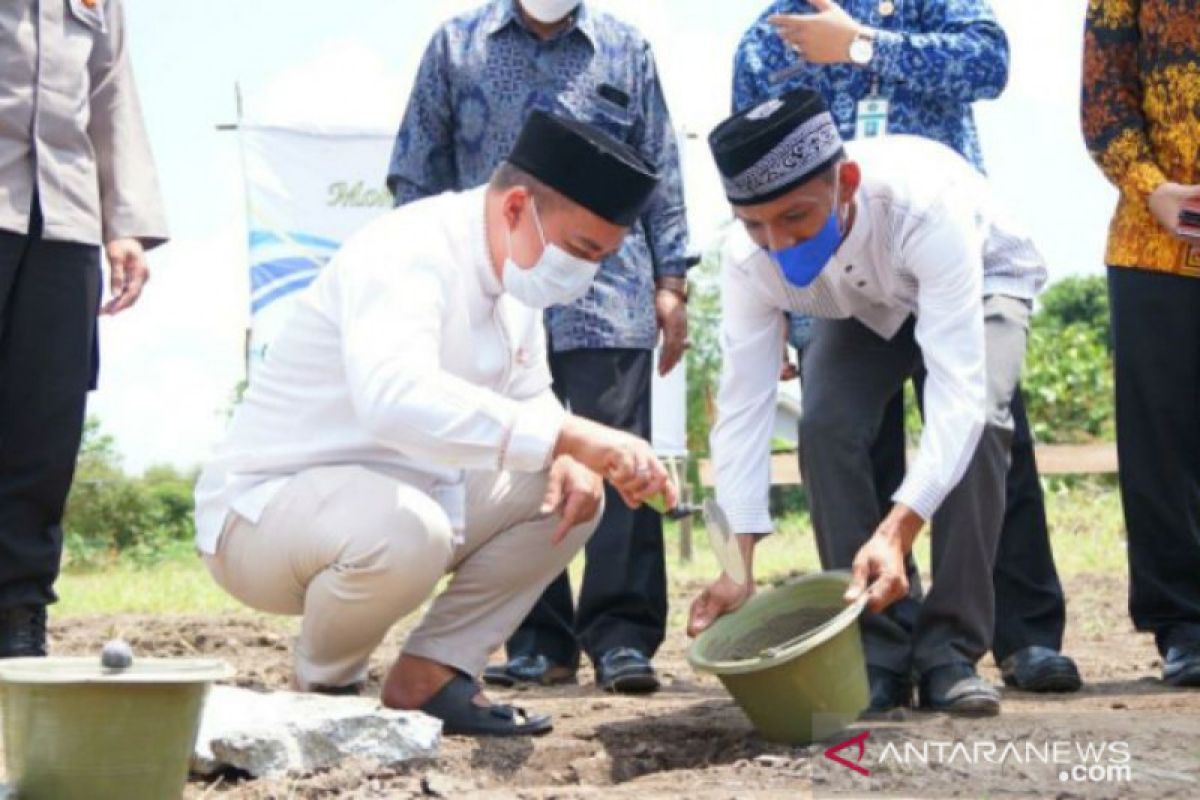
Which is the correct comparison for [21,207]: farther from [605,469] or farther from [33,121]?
[605,469]

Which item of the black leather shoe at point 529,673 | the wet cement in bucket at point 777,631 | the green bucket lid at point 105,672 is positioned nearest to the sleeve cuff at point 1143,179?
the wet cement in bucket at point 777,631

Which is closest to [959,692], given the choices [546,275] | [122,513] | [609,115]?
[546,275]

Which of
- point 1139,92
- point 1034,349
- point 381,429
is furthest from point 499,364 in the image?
point 1034,349

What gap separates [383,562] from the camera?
349cm

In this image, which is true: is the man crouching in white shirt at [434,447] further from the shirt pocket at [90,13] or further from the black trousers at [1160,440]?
the black trousers at [1160,440]

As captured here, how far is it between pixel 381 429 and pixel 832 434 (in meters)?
1.15

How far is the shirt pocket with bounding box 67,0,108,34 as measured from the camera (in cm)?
418

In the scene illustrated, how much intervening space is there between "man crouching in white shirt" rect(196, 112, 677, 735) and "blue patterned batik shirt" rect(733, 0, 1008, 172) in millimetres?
1067

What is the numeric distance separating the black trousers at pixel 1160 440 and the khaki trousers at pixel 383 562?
→ 157cm

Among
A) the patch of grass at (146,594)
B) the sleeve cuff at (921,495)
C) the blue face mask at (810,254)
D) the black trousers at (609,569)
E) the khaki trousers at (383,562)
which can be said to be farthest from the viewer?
the patch of grass at (146,594)

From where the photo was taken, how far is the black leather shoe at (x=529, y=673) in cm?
469

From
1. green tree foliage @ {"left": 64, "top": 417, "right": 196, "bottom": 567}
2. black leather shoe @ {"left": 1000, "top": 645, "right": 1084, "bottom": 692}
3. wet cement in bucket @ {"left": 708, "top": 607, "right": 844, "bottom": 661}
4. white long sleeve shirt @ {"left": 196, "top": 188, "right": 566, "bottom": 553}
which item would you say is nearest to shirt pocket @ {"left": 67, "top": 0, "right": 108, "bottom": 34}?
white long sleeve shirt @ {"left": 196, "top": 188, "right": 566, "bottom": 553}

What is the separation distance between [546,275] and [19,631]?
150 centimetres

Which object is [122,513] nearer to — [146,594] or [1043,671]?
[146,594]
